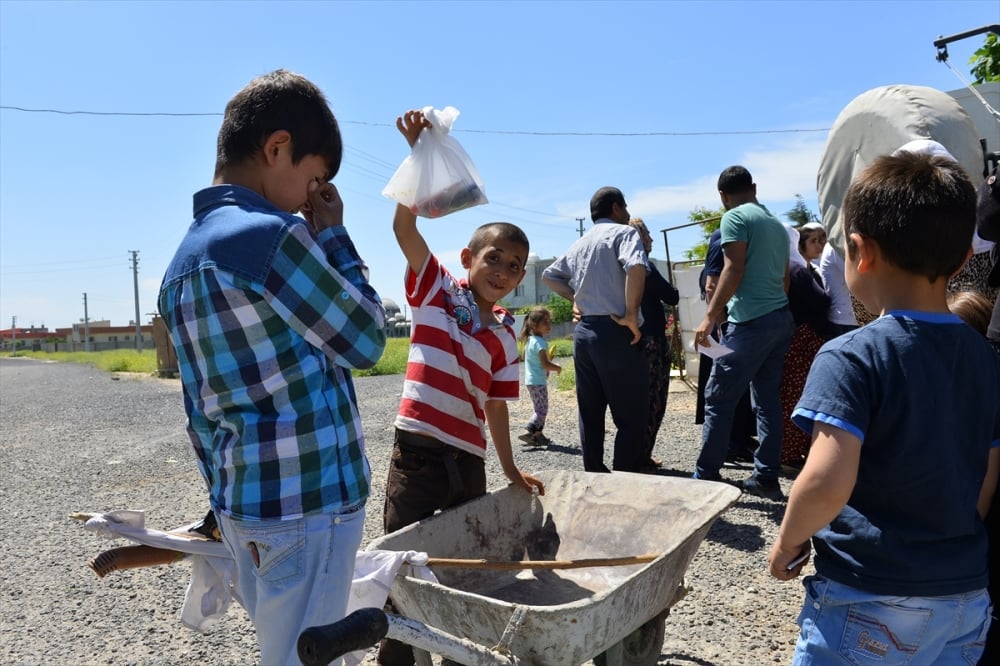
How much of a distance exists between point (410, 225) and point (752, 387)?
318 cm

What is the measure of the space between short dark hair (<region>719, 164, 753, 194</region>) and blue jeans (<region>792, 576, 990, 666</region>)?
145 inches

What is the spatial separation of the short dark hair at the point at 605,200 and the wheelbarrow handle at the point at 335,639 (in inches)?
158

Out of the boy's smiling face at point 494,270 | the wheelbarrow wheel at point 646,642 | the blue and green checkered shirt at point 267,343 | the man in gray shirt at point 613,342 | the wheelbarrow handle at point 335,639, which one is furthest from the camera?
the man in gray shirt at point 613,342

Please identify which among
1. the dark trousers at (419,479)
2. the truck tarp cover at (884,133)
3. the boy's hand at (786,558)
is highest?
the truck tarp cover at (884,133)

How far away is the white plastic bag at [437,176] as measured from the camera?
2275mm

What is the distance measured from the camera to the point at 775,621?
3451mm

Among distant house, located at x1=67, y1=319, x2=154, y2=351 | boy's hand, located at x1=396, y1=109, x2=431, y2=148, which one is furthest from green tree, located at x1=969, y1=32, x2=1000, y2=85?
distant house, located at x1=67, y1=319, x2=154, y2=351

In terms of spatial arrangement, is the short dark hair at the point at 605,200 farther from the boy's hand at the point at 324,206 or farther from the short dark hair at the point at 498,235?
the boy's hand at the point at 324,206

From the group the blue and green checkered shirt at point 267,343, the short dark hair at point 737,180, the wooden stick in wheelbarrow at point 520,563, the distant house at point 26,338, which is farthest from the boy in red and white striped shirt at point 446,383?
the distant house at point 26,338

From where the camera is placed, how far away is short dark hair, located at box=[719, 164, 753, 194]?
16.5 ft

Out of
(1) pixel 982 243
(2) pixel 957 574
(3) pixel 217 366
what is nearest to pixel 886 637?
(2) pixel 957 574

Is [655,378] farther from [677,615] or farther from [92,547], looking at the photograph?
[92,547]

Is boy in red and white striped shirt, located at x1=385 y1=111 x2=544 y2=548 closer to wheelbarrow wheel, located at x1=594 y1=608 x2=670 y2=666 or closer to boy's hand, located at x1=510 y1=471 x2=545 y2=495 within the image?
boy's hand, located at x1=510 y1=471 x2=545 y2=495

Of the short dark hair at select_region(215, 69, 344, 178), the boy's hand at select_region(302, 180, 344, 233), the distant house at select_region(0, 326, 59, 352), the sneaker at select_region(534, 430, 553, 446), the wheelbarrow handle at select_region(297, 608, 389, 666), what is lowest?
the distant house at select_region(0, 326, 59, 352)
